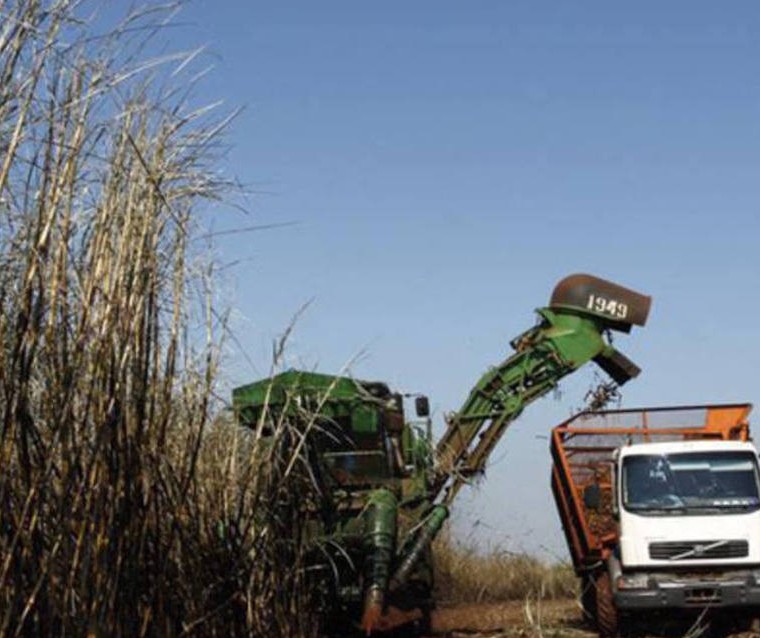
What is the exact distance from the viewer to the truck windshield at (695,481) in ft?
57.4

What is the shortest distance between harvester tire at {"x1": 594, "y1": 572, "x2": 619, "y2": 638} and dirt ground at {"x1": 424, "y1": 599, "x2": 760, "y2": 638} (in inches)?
9.9

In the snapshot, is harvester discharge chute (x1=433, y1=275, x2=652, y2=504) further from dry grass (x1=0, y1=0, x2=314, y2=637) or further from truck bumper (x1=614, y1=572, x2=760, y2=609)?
dry grass (x1=0, y1=0, x2=314, y2=637)

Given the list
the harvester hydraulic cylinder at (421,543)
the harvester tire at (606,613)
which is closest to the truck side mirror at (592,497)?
the harvester tire at (606,613)

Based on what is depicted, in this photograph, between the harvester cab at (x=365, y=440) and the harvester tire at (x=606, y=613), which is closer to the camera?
the harvester cab at (x=365, y=440)

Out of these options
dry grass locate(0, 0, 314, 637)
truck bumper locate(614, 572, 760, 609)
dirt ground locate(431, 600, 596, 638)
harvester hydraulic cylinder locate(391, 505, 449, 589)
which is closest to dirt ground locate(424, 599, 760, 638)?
dirt ground locate(431, 600, 596, 638)

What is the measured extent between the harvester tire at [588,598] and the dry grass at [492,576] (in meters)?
3.50

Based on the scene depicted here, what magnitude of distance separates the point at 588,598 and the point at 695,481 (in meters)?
2.64

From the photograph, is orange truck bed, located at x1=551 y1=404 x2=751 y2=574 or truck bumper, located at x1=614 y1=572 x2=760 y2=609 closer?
truck bumper, located at x1=614 y1=572 x2=760 y2=609

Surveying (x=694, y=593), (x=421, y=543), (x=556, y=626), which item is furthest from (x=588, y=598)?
(x=421, y=543)

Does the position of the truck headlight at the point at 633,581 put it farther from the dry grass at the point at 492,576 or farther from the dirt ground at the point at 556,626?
the dry grass at the point at 492,576

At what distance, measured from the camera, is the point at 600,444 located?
20.2 m

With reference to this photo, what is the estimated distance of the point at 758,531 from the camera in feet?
57.0

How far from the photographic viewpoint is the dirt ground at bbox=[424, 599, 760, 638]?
17.6 meters

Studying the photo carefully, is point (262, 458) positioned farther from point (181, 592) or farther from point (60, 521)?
point (60, 521)
